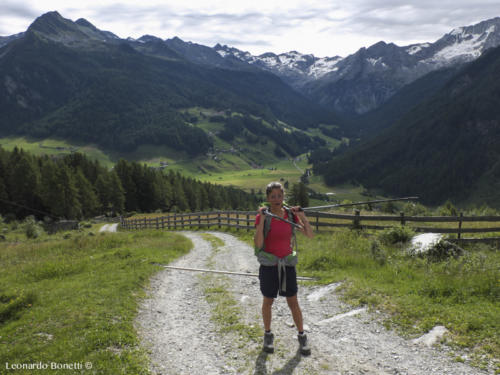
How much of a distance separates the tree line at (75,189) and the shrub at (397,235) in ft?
172

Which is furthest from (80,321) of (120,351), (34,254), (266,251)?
(34,254)

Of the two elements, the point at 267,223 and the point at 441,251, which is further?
the point at 441,251

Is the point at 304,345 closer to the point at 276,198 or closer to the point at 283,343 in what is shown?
the point at 283,343

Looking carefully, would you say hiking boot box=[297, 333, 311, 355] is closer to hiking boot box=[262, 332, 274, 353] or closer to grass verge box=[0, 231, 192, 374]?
hiking boot box=[262, 332, 274, 353]

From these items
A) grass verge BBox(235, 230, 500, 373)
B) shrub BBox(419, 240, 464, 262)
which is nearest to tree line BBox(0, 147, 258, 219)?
grass verge BBox(235, 230, 500, 373)

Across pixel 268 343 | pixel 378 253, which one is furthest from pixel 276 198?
pixel 378 253

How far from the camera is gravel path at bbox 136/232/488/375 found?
18.3ft

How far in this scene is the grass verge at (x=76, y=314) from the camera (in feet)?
19.6

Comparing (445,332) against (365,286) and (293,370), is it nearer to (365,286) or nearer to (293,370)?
(365,286)

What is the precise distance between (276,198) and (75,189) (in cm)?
6401

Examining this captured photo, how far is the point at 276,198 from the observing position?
243 inches

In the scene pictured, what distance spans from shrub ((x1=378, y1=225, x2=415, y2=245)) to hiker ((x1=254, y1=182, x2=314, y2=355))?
819 centimetres

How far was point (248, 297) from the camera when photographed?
9.42 m

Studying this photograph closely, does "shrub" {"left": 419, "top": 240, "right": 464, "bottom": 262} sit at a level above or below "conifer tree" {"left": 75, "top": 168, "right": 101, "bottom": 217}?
above
